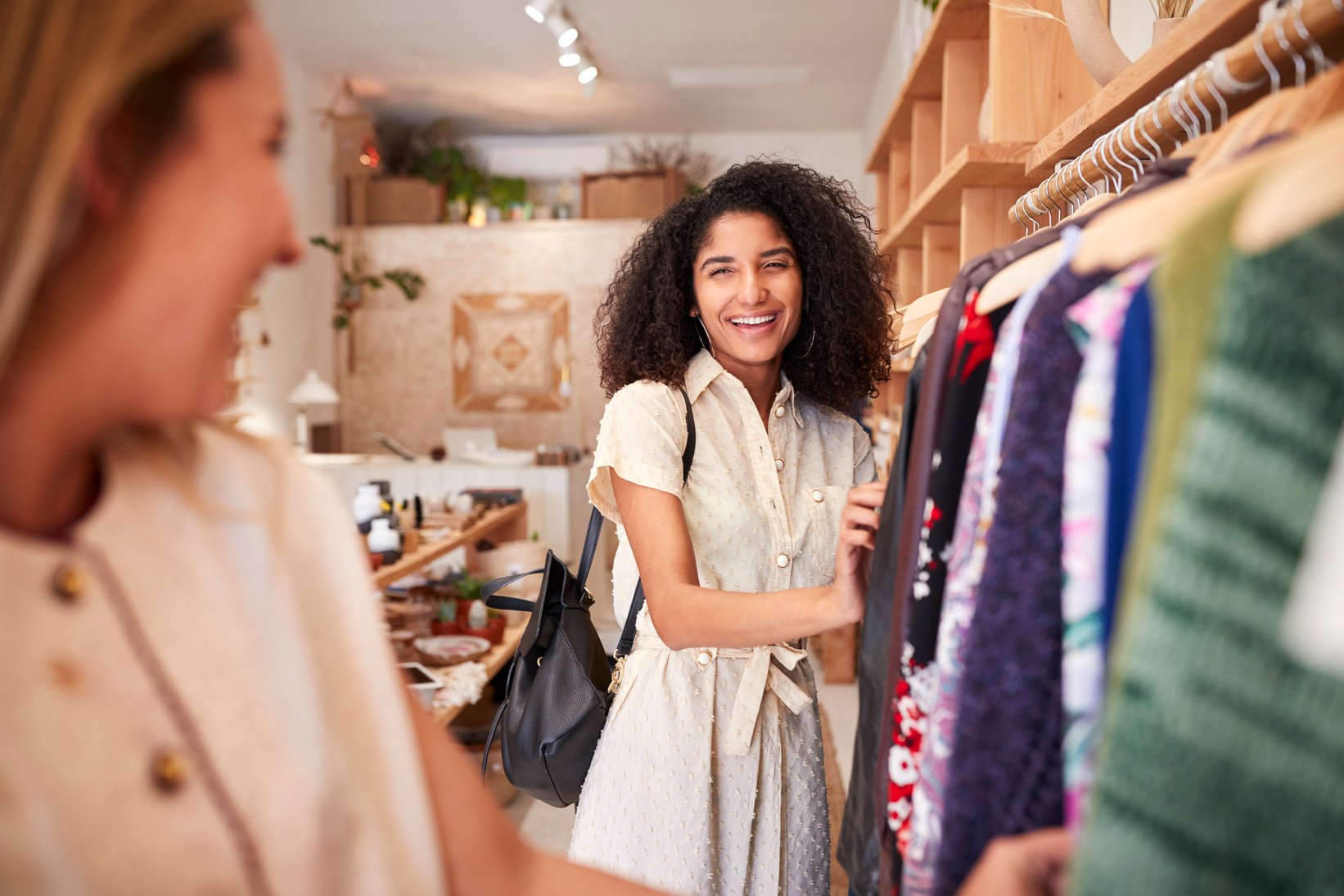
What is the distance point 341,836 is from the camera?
58 cm

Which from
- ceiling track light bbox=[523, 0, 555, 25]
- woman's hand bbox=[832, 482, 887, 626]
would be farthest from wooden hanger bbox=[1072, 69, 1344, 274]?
ceiling track light bbox=[523, 0, 555, 25]

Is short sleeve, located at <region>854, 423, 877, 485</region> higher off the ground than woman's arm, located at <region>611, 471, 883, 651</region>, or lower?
higher

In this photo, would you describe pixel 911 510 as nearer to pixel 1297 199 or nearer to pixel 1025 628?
pixel 1025 628

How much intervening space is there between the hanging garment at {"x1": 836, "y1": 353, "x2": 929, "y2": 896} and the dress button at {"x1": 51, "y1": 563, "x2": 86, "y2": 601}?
611 mm

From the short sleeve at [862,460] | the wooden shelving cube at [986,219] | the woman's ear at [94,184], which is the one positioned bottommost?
the short sleeve at [862,460]

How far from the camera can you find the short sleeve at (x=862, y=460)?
66.7 inches

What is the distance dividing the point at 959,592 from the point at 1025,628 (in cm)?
9

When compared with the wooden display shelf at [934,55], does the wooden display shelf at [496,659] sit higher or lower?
lower

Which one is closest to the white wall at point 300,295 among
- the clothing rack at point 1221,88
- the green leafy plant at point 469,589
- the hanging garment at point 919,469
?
the green leafy plant at point 469,589

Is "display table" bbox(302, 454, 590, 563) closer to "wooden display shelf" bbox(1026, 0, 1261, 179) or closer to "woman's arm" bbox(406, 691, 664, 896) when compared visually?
"wooden display shelf" bbox(1026, 0, 1261, 179)

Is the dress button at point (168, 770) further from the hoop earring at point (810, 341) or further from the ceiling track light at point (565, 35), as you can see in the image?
the ceiling track light at point (565, 35)

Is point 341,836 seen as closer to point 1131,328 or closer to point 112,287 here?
point 112,287

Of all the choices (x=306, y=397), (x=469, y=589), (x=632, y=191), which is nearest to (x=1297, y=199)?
(x=469, y=589)

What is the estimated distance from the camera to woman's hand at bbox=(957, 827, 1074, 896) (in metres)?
0.57
